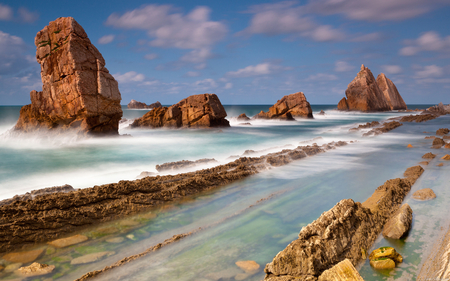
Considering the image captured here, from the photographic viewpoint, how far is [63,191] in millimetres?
5176

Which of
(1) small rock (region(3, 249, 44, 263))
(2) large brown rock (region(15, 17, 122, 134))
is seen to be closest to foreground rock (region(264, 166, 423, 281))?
(1) small rock (region(3, 249, 44, 263))

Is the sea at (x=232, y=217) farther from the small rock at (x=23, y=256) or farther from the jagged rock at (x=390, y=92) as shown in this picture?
the jagged rock at (x=390, y=92)

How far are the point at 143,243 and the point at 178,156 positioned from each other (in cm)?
768

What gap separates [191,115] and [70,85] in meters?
10.4

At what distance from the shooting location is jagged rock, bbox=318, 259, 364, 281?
2.00 m

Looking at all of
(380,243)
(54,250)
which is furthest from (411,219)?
(54,250)

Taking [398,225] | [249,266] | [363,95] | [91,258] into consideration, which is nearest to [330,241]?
[249,266]

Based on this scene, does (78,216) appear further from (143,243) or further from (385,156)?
(385,156)

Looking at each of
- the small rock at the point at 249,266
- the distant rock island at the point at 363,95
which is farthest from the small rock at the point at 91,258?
the distant rock island at the point at 363,95

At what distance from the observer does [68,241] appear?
3.55m

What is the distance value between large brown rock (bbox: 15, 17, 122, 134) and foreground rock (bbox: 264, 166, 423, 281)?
13.3m

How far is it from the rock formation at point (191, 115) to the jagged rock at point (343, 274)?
65.9 ft

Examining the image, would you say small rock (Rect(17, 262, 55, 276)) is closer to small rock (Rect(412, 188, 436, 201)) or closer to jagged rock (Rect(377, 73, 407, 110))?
small rock (Rect(412, 188, 436, 201))

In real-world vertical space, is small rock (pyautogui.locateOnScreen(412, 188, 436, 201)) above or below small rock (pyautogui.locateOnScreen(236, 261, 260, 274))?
above
